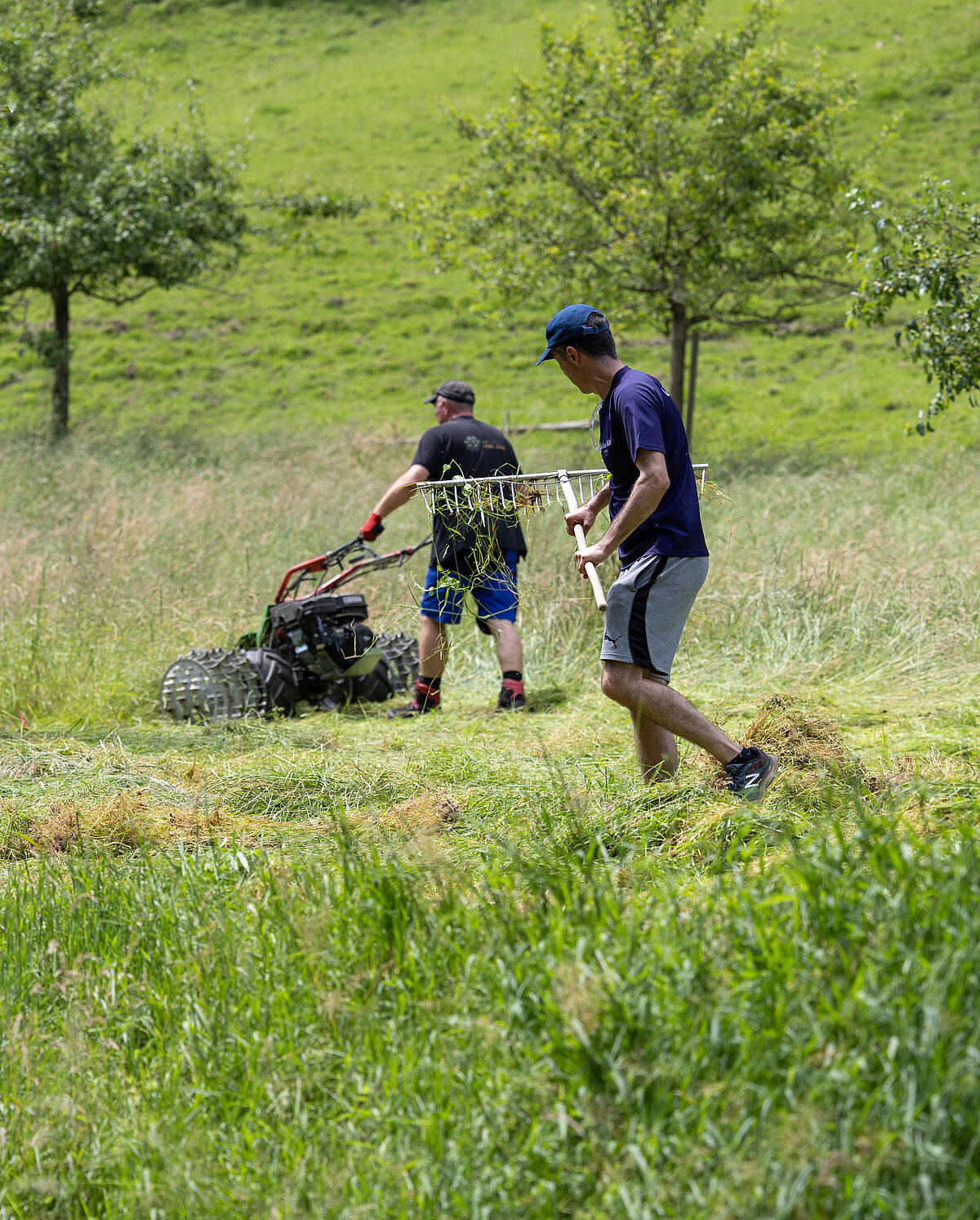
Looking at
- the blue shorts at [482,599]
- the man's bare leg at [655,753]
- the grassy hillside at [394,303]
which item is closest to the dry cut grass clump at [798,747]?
the man's bare leg at [655,753]

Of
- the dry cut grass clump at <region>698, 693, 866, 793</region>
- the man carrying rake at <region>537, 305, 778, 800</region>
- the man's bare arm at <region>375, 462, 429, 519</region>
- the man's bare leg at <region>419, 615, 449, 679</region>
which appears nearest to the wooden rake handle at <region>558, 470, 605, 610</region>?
the man carrying rake at <region>537, 305, 778, 800</region>

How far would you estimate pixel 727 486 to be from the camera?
13.1 m

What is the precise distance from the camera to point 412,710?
6488 millimetres

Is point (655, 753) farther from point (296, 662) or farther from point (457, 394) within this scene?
point (457, 394)

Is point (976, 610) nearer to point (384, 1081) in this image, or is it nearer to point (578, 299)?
point (384, 1081)

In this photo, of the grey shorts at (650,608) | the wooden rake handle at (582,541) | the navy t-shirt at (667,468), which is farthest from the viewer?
the grey shorts at (650,608)

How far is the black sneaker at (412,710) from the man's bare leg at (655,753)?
230 centimetres

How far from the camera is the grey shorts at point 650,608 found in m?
4.04

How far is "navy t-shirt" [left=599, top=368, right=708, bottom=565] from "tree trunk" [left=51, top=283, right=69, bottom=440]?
14.6 metres

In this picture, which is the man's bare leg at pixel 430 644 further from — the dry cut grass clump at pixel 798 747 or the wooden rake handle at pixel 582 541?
the dry cut grass clump at pixel 798 747

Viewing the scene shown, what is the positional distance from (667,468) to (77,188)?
14.2 meters

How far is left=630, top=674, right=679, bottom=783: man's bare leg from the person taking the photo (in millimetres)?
4250

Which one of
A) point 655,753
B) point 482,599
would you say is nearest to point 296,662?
point 482,599

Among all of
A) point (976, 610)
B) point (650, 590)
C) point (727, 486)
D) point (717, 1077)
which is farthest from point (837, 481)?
point (717, 1077)
